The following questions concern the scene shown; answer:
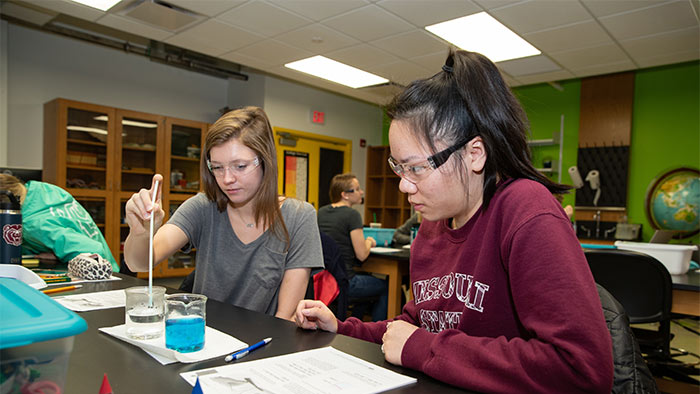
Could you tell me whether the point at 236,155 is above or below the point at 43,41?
below

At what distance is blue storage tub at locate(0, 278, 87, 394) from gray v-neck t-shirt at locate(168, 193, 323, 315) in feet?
3.15

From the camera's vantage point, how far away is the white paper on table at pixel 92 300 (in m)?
1.08

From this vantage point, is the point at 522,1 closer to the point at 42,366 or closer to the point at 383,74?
the point at 383,74

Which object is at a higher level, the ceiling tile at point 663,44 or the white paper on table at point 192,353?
the ceiling tile at point 663,44

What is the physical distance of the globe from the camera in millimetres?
4375

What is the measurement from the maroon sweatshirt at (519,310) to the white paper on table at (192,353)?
32 centimetres

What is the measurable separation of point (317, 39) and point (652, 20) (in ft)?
8.97

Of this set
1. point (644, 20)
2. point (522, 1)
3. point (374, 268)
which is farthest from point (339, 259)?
point (644, 20)

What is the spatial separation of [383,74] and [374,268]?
2.70 m

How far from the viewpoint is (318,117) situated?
6.27 m

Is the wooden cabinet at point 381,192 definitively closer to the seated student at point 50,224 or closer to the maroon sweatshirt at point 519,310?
the seated student at point 50,224

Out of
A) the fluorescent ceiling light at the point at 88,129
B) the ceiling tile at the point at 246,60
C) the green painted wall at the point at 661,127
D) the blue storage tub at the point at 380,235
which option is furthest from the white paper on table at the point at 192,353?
the green painted wall at the point at 661,127

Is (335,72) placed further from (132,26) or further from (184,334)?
(184,334)

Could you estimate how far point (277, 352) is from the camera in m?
0.80
